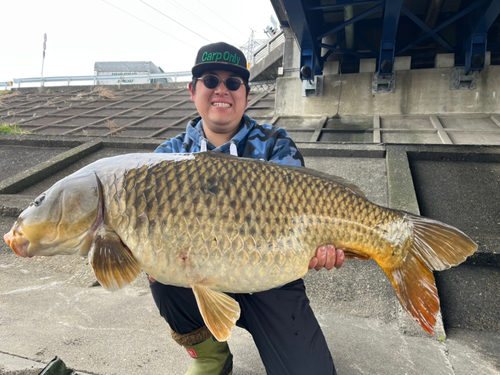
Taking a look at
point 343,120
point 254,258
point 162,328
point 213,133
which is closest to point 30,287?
point 162,328

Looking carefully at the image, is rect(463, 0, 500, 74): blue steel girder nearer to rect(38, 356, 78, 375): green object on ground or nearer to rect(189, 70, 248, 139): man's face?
rect(189, 70, 248, 139): man's face

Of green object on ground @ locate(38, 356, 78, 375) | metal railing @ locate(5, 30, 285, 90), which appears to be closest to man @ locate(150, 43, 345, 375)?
green object on ground @ locate(38, 356, 78, 375)

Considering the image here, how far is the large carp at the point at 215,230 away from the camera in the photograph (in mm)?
1447

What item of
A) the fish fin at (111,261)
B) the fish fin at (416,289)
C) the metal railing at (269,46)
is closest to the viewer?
the fish fin at (111,261)

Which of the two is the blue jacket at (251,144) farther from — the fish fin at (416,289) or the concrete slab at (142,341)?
the concrete slab at (142,341)

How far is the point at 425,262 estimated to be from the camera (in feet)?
5.39

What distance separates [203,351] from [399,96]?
266 inches

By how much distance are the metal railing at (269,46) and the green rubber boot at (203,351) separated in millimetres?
15391

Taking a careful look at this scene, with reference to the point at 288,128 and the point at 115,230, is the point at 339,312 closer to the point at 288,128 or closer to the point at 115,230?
the point at 115,230

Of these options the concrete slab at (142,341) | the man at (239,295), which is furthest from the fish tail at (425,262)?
the concrete slab at (142,341)

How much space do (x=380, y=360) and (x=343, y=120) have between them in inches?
218

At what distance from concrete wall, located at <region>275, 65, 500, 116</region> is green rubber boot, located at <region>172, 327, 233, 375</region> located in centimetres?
629

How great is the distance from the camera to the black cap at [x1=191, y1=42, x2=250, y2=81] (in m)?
2.08

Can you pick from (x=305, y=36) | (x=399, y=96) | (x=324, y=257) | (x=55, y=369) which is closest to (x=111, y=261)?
(x=55, y=369)
